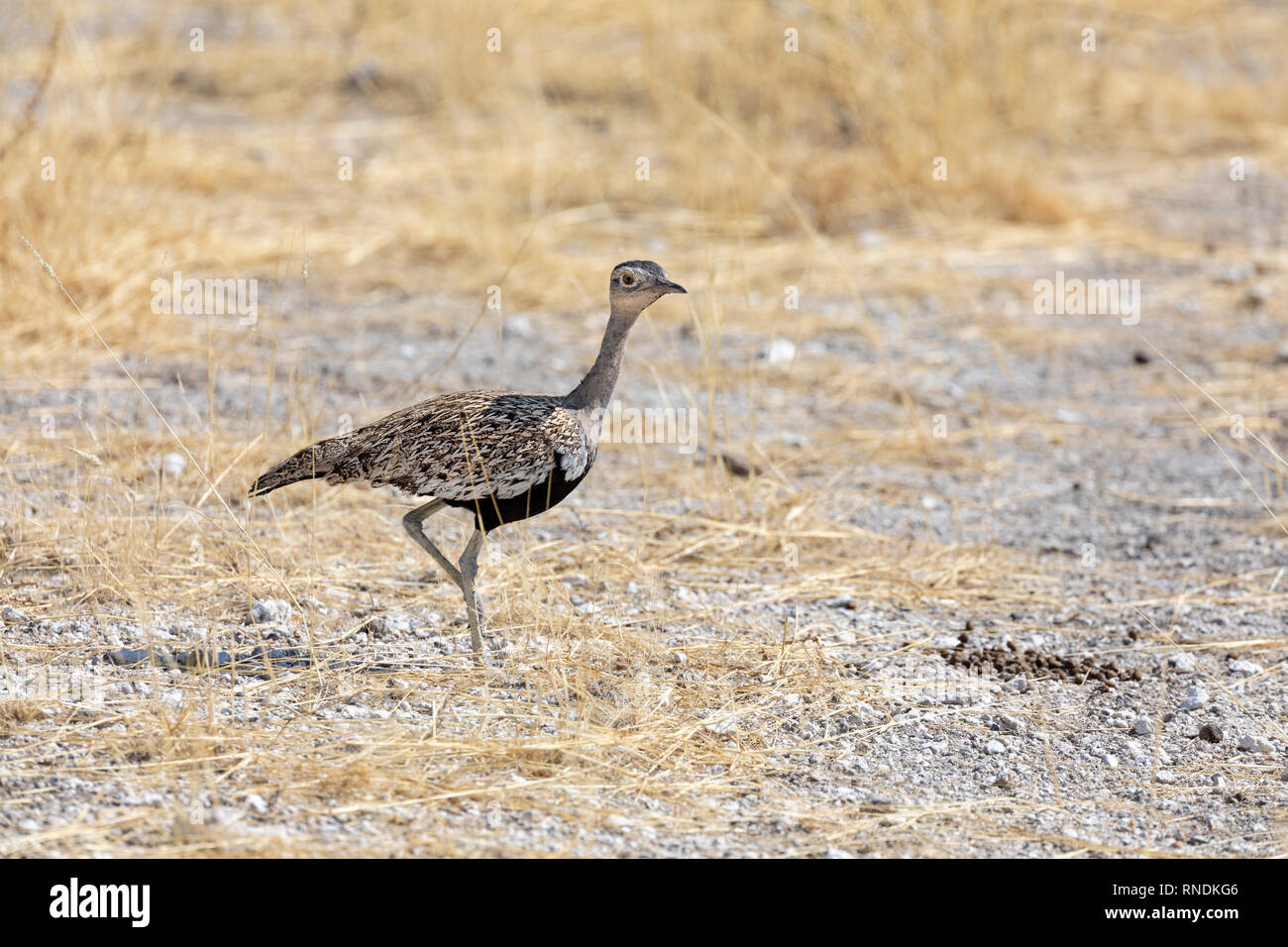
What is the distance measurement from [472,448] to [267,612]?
2.70ft

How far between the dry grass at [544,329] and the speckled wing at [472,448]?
420 millimetres

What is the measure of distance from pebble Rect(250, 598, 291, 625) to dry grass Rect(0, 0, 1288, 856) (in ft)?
0.19

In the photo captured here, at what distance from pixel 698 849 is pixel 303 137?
7990 millimetres

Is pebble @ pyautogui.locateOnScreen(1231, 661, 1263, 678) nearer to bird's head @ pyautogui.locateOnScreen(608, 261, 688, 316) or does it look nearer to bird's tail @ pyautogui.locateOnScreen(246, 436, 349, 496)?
bird's head @ pyautogui.locateOnScreen(608, 261, 688, 316)

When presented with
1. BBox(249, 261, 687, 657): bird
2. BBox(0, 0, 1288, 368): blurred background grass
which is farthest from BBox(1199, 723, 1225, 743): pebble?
BBox(0, 0, 1288, 368): blurred background grass

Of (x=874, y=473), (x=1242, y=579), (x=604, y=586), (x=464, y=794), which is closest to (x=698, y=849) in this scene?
(x=464, y=794)

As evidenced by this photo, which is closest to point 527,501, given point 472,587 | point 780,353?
point 472,587

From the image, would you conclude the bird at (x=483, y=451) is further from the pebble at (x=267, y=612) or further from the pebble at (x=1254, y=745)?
the pebble at (x=1254, y=745)

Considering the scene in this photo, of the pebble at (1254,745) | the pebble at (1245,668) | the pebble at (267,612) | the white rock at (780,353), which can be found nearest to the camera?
the pebble at (1254,745)

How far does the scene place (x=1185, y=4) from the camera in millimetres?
11992

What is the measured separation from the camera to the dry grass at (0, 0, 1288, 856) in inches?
144

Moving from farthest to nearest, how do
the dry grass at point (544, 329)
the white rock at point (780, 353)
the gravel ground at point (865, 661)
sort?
the white rock at point (780, 353), the dry grass at point (544, 329), the gravel ground at point (865, 661)

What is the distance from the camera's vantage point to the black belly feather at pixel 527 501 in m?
4.18

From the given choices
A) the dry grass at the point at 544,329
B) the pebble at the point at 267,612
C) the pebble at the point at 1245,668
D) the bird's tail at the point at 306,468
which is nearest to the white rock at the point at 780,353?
the dry grass at the point at 544,329
